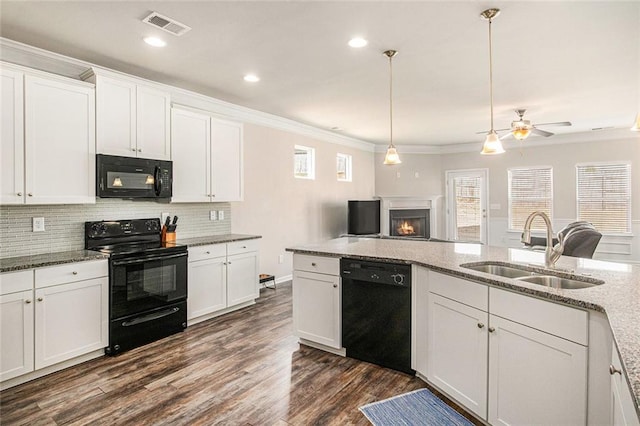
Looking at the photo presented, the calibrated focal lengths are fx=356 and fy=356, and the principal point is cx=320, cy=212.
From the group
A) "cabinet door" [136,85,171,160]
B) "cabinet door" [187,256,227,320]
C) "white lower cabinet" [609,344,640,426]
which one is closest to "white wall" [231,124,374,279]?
"cabinet door" [187,256,227,320]

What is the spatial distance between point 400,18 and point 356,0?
410 millimetres

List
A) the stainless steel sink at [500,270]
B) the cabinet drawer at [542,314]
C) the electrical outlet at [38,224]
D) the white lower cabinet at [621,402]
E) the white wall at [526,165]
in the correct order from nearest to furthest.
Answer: the white lower cabinet at [621,402]
the cabinet drawer at [542,314]
the stainless steel sink at [500,270]
the electrical outlet at [38,224]
the white wall at [526,165]

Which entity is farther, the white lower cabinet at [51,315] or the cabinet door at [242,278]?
the cabinet door at [242,278]

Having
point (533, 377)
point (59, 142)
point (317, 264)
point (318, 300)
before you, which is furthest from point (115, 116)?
point (533, 377)

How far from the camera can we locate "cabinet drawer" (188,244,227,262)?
12.3 feet

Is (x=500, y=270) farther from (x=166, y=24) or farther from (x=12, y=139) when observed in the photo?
(x=12, y=139)

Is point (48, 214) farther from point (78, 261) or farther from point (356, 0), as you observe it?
point (356, 0)

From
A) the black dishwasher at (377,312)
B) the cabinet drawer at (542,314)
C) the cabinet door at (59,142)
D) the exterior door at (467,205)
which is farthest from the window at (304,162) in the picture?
the cabinet drawer at (542,314)

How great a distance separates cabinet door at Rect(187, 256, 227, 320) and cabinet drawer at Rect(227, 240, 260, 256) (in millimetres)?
139

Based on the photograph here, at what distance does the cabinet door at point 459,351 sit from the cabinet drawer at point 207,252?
2.46m

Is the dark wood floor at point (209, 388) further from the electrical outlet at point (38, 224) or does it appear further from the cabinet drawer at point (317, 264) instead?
the electrical outlet at point (38, 224)

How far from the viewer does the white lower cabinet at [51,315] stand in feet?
8.20

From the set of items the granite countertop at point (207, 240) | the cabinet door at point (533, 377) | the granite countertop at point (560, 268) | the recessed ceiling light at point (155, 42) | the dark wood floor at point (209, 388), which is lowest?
the dark wood floor at point (209, 388)

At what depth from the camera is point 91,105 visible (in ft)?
10.3
